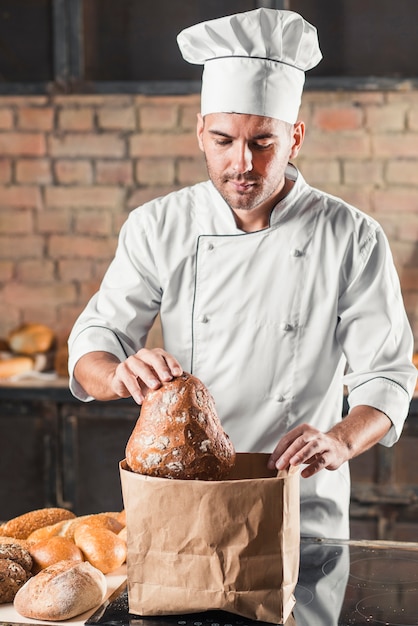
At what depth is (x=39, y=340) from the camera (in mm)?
3617

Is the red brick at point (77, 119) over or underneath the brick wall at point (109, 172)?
over

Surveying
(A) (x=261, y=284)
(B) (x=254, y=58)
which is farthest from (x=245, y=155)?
(A) (x=261, y=284)

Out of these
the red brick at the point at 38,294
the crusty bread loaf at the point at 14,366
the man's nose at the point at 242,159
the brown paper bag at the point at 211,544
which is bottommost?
the crusty bread loaf at the point at 14,366

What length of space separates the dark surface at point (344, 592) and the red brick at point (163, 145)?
7.76ft

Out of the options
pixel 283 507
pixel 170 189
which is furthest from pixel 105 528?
pixel 170 189

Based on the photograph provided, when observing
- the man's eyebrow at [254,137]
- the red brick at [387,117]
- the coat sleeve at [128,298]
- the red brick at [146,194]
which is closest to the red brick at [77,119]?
the red brick at [146,194]

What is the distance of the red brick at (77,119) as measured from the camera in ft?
12.3

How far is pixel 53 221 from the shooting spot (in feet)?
12.5

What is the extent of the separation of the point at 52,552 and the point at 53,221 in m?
2.56

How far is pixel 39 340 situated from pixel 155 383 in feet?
7.81

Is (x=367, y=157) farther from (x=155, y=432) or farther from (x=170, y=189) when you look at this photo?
(x=155, y=432)

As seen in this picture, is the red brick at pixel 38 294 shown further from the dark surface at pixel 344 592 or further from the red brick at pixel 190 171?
the dark surface at pixel 344 592

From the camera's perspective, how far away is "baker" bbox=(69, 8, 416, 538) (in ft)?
5.83

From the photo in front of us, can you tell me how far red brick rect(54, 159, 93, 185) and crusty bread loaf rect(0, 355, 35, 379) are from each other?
2.72 feet
